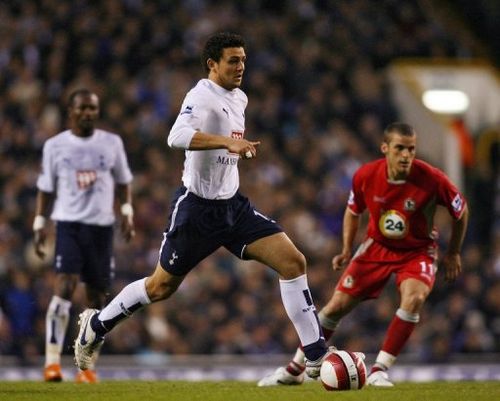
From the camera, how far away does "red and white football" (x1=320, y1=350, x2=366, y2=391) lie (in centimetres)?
927

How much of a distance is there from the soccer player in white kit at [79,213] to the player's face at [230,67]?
2450mm

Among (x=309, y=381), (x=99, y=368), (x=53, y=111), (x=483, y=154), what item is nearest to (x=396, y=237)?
(x=309, y=381)

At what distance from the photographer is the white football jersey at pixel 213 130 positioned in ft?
29.9

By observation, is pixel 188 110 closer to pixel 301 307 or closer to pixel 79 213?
pixel 301 307

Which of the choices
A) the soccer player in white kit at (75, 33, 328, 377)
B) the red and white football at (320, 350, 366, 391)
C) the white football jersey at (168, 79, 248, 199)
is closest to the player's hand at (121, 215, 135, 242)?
the soccer player in white kit at (75, 33, 328, 377)

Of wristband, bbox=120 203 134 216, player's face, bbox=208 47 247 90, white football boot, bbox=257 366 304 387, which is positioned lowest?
white football boot, bbox=257 366 304 387

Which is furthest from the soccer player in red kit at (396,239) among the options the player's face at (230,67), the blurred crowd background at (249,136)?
the blurred crowd background at (249,136)

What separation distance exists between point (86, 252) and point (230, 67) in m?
2.98

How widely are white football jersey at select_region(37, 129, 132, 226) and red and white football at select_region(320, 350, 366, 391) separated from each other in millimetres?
3122

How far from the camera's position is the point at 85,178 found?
38.1 ft

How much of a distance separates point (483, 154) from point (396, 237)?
11531 millimetres

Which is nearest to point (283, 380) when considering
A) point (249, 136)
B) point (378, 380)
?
point (378, 380)

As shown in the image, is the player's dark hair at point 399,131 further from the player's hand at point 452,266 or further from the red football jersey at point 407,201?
the player's hand at point 452,266

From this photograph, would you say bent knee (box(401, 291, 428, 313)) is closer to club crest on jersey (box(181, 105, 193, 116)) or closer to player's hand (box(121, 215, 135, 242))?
club crest on jersey (box(181, 105, 193, 116))
